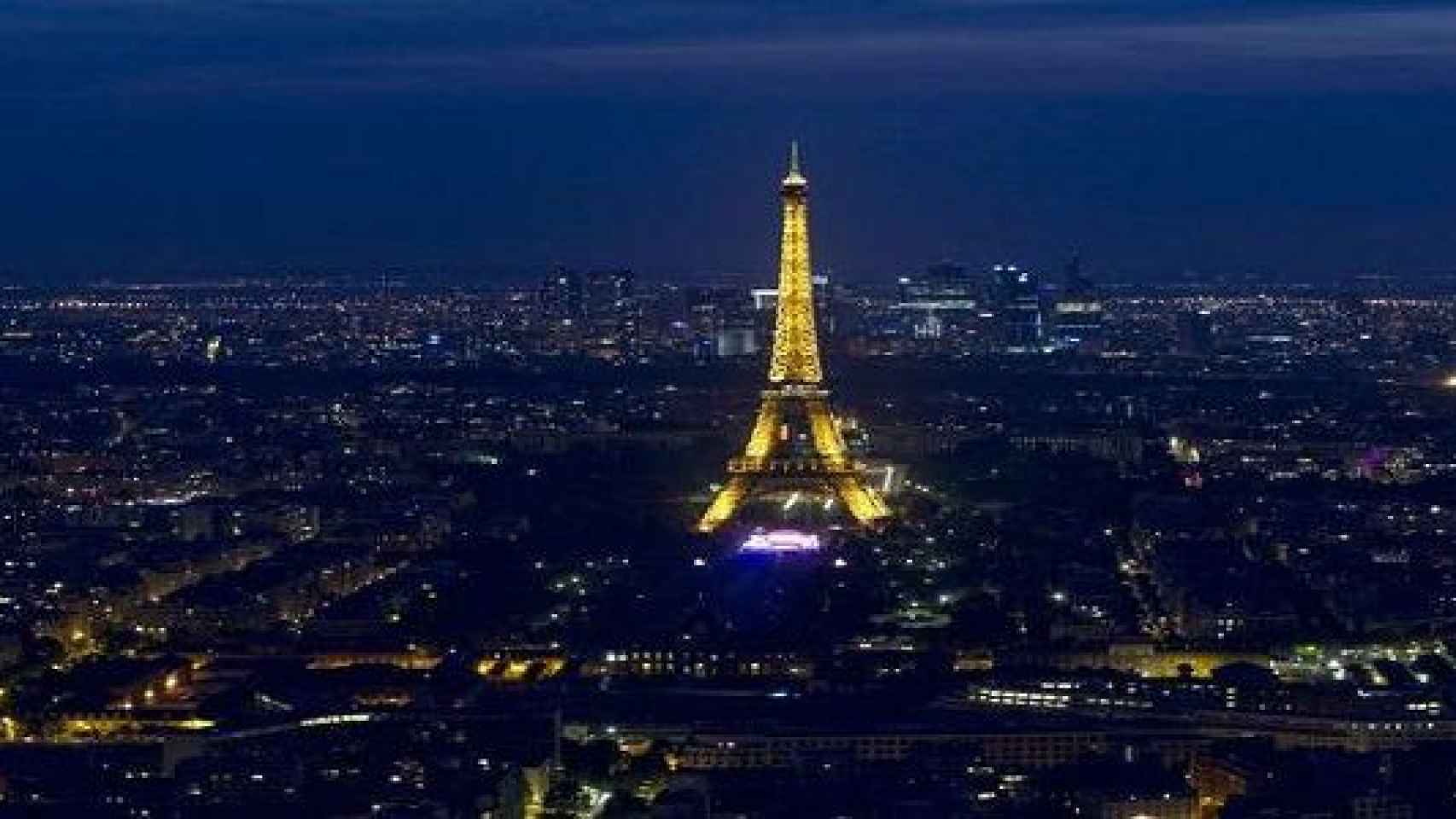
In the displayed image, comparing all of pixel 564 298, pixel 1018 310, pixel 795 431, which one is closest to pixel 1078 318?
pixel 1018 310

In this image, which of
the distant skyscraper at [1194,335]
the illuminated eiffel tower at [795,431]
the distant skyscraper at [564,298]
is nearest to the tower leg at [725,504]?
the illuminated eiffel tower at [795,431]

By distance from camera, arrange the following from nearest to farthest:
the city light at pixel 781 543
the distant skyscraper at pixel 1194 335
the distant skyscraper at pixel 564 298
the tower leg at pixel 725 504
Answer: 1. the city light at pixel 781 543
2. the tower leg at pixel 725 504
3. the distant skyscraper at pixel 1194 335
4. the distant skyscraper at pixel 564 298

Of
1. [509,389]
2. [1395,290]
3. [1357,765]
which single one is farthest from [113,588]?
[1395,290]

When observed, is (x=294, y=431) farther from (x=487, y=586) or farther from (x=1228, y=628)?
(x=1228, y=628)

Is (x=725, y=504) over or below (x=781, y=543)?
below

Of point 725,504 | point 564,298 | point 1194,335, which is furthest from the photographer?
point 564,298

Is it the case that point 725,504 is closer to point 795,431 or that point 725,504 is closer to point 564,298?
point 795,431

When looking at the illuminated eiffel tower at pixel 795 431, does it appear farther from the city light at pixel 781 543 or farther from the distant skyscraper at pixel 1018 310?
the distant skyscraper at pixel 1018 310

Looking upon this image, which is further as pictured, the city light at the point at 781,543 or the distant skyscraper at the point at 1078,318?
the distant skyscraper at the point at 1078,318

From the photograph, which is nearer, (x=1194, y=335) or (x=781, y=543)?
(x=781, y=543)
